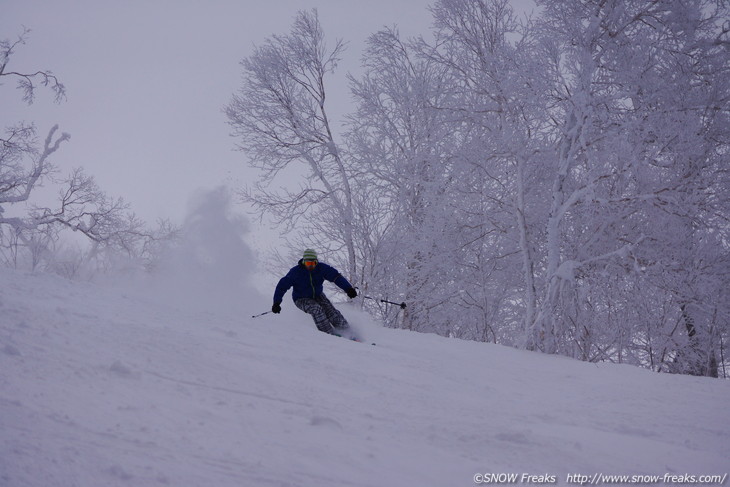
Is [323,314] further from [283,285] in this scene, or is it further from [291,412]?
[291,412]

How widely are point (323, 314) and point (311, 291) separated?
0.58 metres

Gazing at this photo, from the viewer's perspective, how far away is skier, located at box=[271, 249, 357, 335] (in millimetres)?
7453

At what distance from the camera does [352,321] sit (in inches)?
310

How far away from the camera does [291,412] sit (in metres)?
2.91

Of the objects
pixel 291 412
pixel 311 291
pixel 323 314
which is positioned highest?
pixel 311 291

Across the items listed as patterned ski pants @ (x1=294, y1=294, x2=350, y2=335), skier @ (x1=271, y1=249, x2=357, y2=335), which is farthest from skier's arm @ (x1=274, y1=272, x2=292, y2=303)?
patterned ski pants @ (x1=294, y1=294, x2=350, y2=335)

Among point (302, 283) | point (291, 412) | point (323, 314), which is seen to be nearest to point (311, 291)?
point (302, 283)

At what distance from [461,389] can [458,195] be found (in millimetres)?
5370

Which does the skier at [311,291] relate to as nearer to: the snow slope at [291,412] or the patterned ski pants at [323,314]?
the patterned ski pants at [323,314]

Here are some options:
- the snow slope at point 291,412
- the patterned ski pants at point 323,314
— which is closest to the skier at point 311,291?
the patterned ski pants at point 323,314

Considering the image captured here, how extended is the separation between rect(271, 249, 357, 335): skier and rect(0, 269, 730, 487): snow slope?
2135mm

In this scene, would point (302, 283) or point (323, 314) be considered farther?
point (302, 283)

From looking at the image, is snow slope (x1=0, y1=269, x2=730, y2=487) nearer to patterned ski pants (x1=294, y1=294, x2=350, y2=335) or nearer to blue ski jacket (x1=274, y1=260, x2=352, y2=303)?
patterned ski pants (x1=294, y1=294, x2=350, y2=335)

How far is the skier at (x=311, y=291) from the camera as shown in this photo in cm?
745
